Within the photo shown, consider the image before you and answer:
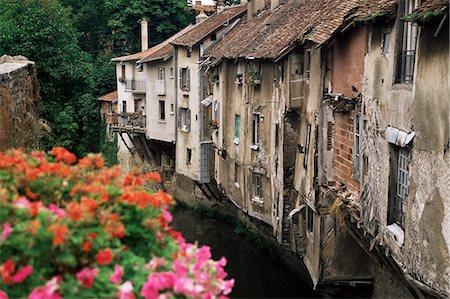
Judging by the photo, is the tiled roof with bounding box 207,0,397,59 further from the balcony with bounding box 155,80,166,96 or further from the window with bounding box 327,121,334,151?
the balcony with bounding box 155,80,166,96

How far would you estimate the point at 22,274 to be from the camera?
139 inches

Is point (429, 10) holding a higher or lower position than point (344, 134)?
higher

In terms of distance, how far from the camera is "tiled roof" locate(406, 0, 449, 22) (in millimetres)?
8805

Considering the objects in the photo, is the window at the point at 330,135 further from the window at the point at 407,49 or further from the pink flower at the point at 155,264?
the pink flower at the point at 155,264

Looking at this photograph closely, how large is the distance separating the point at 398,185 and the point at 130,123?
103ft

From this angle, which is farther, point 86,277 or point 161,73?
point 161,73

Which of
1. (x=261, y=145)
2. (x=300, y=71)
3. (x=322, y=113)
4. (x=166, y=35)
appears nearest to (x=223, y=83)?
(x=261, y=145)

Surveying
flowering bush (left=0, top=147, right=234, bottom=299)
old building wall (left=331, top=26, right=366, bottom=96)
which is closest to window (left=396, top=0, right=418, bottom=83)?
old building wall (left=331, top=26, right=366, bottom=96)

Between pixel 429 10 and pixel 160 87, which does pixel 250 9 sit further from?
pixel 429 10

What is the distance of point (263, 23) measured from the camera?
26500mm

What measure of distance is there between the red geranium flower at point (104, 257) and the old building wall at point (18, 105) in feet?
22.9

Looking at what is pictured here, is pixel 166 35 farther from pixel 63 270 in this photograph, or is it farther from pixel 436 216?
pixel 63 270

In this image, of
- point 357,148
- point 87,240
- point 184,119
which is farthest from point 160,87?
point 87,240

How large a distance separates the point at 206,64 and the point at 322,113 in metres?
15.6
